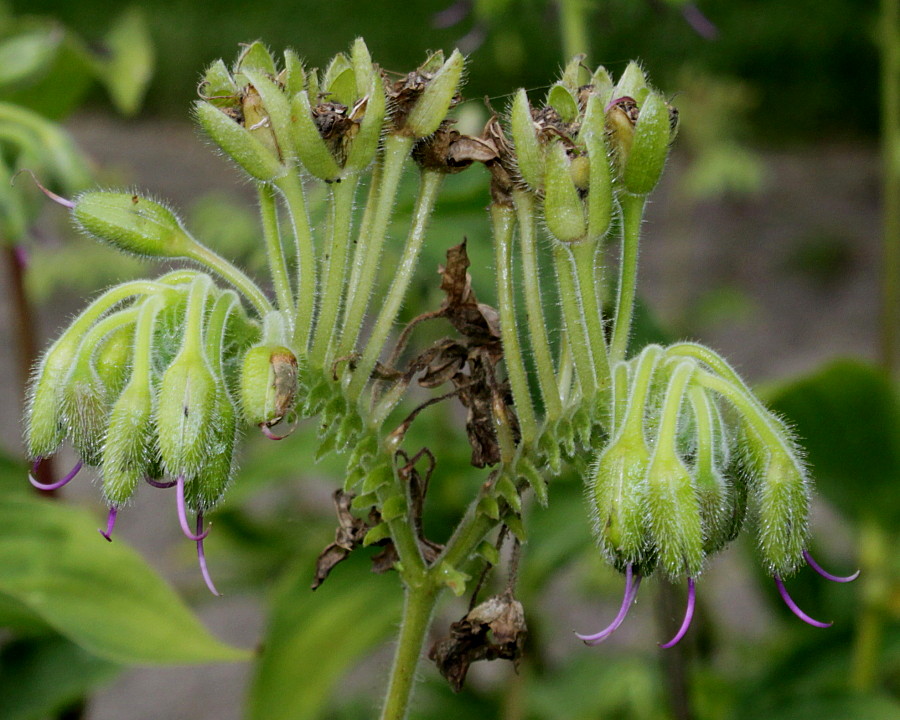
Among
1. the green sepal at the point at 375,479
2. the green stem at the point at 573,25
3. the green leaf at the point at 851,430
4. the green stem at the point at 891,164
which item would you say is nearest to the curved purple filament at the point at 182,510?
the green sepal at the point at 375,479

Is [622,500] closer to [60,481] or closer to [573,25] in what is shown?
[60,481]

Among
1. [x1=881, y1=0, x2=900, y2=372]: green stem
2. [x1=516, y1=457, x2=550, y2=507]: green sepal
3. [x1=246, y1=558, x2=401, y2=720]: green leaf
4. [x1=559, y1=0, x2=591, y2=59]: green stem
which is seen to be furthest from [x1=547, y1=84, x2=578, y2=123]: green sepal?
[x1=881, y1=0, x2=900, y2=372]: green stem

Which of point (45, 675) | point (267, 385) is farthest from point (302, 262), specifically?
point (45, 675)

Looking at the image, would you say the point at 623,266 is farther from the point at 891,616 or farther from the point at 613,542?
the point at 891,616

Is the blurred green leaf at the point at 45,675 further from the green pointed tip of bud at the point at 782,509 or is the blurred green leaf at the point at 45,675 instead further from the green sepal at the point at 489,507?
the green pointed tip of bud at the point at 782,509

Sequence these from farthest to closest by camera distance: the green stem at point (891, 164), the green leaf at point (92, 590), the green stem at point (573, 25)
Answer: the green stem at point (891, 164)
the green stem at point (573, 25)
the green leaf at point (92, 590)

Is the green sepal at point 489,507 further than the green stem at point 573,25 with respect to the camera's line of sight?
No
